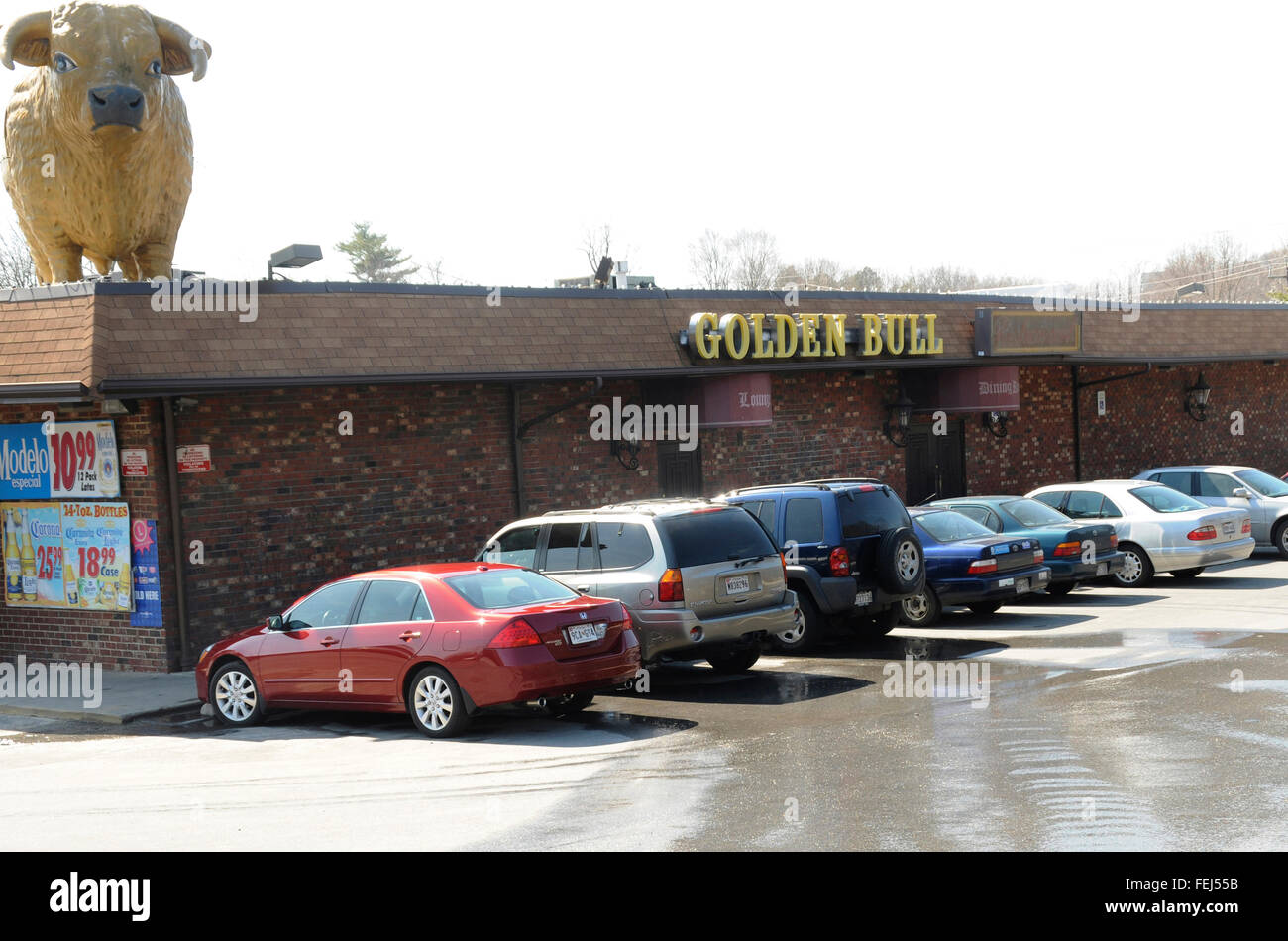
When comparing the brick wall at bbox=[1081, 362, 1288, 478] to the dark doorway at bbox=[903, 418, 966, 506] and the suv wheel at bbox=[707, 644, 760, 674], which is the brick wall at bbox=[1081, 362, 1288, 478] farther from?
the suv wheel at bbox=[707, 644, 760, 674]

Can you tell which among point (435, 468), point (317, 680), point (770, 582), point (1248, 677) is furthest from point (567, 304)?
point (1248, 677)

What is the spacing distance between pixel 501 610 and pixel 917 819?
15.2 ft

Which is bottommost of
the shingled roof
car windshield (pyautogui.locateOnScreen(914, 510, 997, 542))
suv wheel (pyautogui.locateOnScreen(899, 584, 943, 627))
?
suv wheel (pyautogui.locateOnScreen(899, 584, 943, 627))

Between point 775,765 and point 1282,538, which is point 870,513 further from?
point 1282,538

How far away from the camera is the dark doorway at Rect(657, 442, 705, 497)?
70.1 ft

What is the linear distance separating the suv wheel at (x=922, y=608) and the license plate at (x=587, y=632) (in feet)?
19.1

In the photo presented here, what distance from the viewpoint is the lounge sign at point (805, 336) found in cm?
2055

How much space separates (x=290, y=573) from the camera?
1662 centimetres

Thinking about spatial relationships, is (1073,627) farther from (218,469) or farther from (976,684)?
(218,469)

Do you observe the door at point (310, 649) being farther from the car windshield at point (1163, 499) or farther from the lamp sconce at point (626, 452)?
the car windshield at point (1163, 499)

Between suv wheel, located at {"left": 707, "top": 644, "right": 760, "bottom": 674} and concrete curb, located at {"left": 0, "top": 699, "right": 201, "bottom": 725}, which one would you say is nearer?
concrete curb, located at {"left": 0, "top": 699, "right": 201, "bottom": 725}

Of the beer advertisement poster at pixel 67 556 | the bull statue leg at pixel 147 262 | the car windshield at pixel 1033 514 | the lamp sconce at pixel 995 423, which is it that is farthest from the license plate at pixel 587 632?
the lamp sconce at pixel 995 423

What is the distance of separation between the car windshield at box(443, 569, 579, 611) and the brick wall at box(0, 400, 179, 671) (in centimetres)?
514

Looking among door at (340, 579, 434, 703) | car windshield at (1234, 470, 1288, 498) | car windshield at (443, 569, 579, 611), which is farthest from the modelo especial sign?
car windshield at (1234, 470, 1288, 498)
